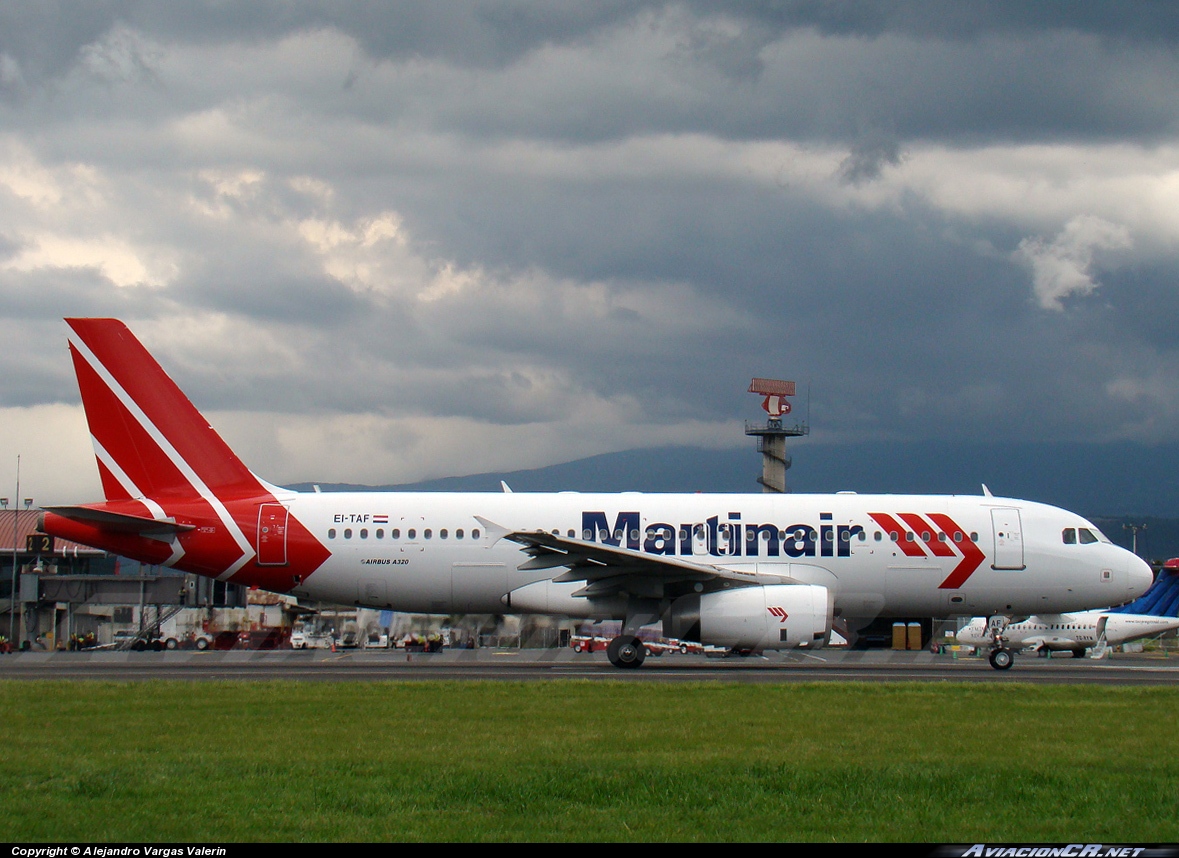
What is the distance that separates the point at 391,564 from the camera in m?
27.7

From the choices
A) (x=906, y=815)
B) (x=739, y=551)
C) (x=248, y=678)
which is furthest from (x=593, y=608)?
(x=906, y=815)

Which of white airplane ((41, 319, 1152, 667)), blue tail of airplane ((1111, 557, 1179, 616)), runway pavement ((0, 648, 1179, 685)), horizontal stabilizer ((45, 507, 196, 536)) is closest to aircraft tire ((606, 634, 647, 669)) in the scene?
runway pavement ((0, 648, 1179, 685))

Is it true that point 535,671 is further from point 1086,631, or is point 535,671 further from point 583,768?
point 1086,631

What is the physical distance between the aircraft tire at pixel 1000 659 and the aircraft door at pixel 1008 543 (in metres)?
2.05

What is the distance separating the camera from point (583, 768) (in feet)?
35.6

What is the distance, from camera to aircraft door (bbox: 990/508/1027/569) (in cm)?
2814

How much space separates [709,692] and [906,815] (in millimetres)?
9996

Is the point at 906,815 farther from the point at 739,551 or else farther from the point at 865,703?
the point at 739,551

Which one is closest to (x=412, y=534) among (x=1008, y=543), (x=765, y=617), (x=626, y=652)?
(x=626, y=652)

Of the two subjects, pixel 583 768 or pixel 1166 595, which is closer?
pixel 583 768

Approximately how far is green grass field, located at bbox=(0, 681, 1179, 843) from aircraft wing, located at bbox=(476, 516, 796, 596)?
6306 millimetres

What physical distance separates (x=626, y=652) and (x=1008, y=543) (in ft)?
31.2
